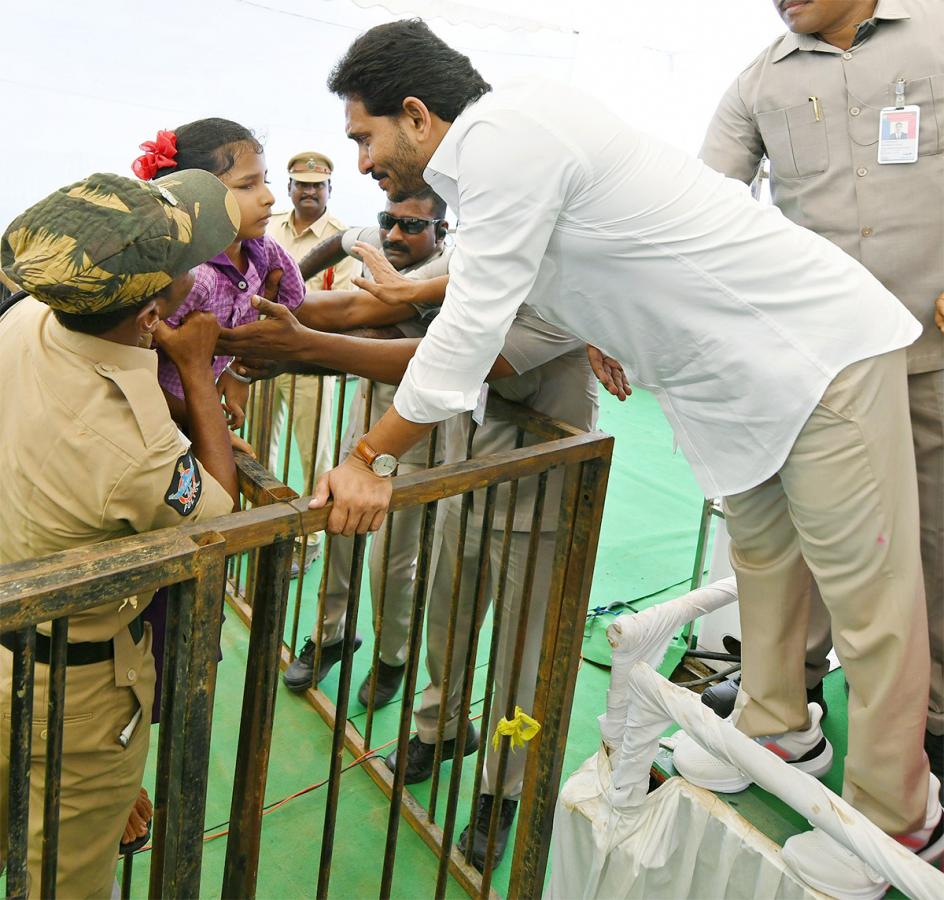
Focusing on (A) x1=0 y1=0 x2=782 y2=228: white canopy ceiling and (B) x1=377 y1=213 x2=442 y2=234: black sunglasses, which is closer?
(B) x1=377 y1=213 x2=442 y2=234: black sunglasses

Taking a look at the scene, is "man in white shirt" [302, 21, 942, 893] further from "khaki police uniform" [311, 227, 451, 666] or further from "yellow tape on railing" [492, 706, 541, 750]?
"khaki police uniform" [311, 227, 451, 666]

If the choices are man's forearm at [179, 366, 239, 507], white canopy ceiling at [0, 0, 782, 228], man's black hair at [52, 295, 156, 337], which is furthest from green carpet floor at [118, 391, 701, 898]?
white canopy ceiling at [0, 0, 782, 228]

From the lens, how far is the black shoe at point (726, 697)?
7.34 ft

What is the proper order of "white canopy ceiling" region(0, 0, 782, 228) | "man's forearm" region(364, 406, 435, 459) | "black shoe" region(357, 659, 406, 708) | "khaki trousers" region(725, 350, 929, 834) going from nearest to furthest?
"man's forearm" region(364, 406, 435, 459)
"khaki trousers" region(725, 350, 929, 834)
"black shoe" region(357, 659, 406, 708)
"white canopy ceiling" region(0, 0, 782, 228)

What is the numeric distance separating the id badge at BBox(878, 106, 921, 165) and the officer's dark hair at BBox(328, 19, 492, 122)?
96 centimetres

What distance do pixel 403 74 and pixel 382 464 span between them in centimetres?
72

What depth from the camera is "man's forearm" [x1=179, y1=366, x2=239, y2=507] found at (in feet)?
4.78

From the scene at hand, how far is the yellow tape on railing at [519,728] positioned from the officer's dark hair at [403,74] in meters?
1.27

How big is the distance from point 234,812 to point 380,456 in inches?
26.1

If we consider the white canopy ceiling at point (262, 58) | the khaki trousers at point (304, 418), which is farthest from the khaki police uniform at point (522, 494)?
the white canopy ceiling at point (262, 58)

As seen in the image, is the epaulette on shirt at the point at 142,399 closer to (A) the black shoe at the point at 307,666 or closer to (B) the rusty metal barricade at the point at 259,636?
(B) the rusty metal barricade at the point at 259,636

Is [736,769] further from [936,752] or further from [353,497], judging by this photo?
[353,497]

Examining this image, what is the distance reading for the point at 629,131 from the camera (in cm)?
152

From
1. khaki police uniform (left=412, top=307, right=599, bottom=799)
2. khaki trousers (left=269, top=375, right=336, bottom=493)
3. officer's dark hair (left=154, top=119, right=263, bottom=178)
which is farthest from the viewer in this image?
khaki trousers (left=269, top=375, right=336, bottom=493)
